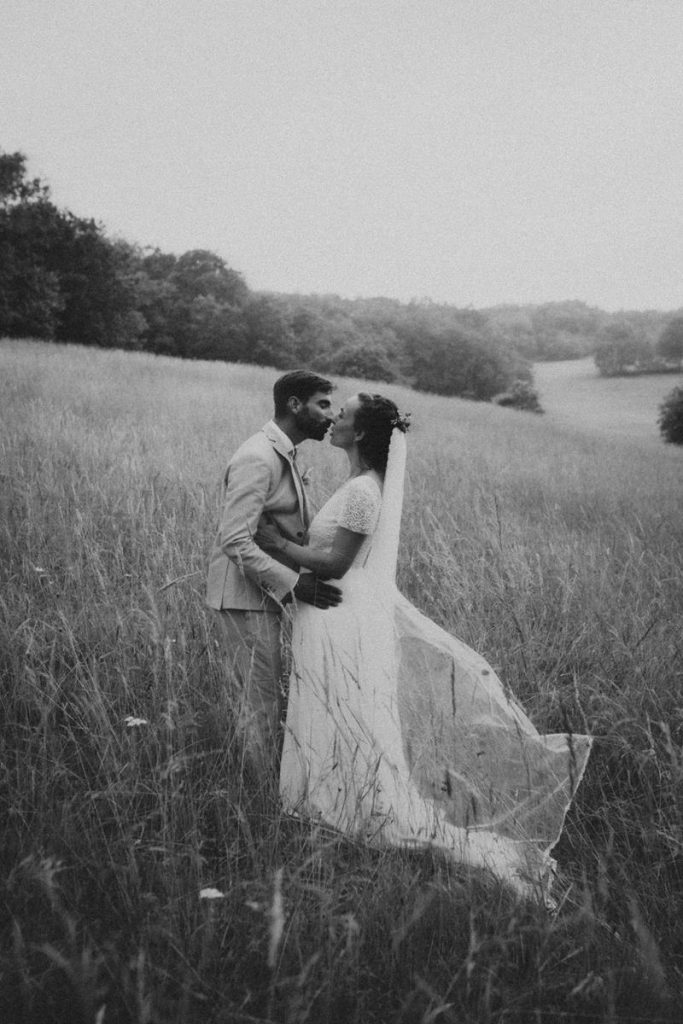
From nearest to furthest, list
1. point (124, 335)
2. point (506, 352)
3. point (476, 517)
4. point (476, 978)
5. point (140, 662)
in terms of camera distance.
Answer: point (476, 978), point (140, 662), point (476, 517), point (124, 335), point (506, 352)

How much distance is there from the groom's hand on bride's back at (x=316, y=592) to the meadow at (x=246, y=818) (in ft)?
1.75

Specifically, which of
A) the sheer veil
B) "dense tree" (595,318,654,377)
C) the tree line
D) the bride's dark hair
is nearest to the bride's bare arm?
the sheer veil

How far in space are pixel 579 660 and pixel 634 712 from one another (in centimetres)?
66

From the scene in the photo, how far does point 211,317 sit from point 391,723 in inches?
1600

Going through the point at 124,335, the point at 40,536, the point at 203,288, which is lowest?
the point at 40,536

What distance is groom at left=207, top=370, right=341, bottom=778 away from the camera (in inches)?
97.0

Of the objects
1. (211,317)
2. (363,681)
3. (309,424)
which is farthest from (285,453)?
(211,317)

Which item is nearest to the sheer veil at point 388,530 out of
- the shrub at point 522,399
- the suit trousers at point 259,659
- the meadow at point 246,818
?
the suit trousers at point 259,659

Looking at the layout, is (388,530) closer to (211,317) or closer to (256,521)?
(256,521)

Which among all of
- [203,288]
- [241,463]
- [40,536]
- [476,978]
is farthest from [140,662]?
[203,288]

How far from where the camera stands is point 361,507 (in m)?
2.52

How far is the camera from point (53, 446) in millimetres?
6090

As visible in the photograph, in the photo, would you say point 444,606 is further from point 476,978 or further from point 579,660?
point 476,978

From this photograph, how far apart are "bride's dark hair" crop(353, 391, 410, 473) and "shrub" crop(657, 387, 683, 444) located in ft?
87.8
